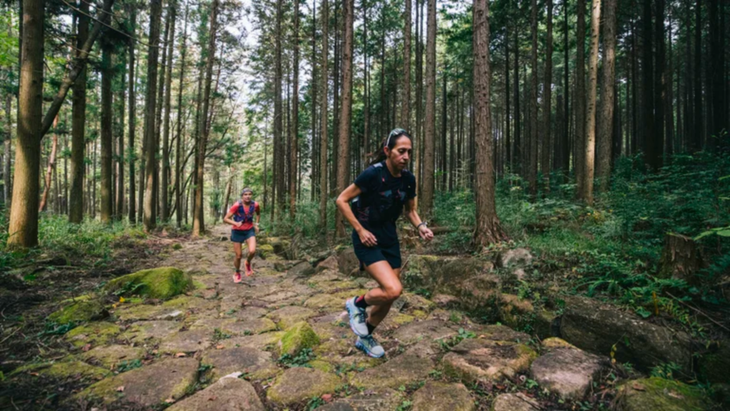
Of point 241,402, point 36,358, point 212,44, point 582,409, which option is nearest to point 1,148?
point 212,44

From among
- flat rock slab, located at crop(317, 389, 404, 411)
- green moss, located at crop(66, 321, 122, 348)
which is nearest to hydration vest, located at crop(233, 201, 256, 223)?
green moss, located at crop(66, 321, 122, 348)

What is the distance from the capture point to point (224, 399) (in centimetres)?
240

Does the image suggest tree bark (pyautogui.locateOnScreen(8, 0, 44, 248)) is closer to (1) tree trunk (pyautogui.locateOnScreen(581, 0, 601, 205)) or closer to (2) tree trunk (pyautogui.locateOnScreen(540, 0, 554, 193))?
(1) tree trunk (pyautogui.locateOnScreen(581, 0, 601, 205))

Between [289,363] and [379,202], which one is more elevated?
[379,202]

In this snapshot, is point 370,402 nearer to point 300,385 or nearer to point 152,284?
point 300,385

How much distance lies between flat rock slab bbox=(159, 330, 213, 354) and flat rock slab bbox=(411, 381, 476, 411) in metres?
2.46

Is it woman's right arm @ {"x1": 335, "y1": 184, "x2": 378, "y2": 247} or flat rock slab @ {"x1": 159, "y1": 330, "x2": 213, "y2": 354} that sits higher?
woman's right arm @ {"x1": 335, "y1": 184, "x2": 378, "y2": 247}

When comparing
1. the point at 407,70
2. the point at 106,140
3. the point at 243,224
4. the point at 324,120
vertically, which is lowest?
the point at 243,224

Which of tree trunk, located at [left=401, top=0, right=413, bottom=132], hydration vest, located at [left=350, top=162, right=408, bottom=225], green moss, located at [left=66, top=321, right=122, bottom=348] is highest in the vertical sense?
tree trunk, located at [left=401, top=0, right=413, bottom=132]

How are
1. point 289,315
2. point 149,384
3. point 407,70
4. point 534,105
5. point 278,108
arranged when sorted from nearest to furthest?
point 149,384
point 289,315
point 407,70
point 534,105
point 278,108

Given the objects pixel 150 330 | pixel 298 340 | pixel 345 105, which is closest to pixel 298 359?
pixel 298 340

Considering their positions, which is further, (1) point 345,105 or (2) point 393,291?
(1) point 345,105

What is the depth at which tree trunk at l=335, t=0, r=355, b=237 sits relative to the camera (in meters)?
10.0

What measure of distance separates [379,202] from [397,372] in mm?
1590
